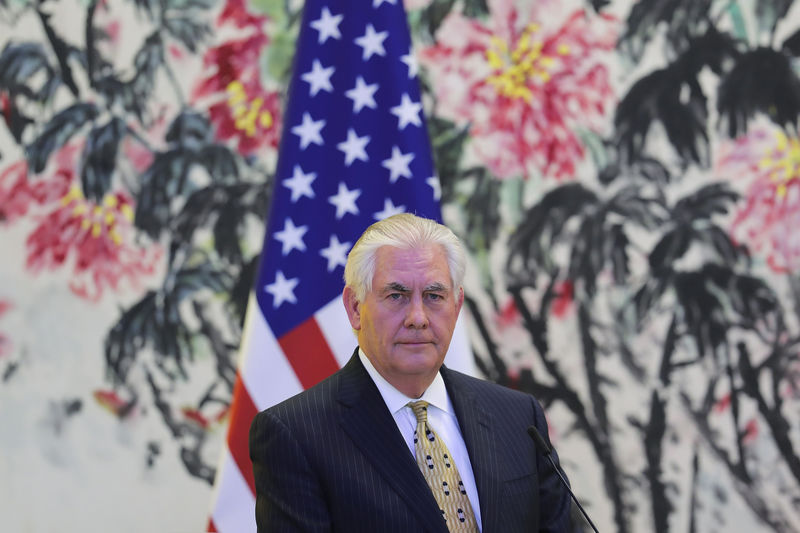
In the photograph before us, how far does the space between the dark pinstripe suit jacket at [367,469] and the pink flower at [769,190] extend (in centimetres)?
145

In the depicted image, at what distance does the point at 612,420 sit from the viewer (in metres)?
2.89

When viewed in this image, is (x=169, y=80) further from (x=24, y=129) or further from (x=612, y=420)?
(x=612, y=420)

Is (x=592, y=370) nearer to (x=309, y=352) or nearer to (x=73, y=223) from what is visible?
(x=309, y=352)

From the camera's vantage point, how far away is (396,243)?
5.49 ft

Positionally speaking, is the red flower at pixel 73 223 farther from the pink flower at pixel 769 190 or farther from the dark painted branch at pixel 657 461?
the pink flower at pixel 769 190

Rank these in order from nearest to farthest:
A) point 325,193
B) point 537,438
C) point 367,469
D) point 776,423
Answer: point 367,469
point 537,438
point 325,193
point 776,423

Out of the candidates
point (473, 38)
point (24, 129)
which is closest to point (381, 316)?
point (473, 38)

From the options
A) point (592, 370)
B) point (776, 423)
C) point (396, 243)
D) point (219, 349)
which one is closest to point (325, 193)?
point (219, 349)

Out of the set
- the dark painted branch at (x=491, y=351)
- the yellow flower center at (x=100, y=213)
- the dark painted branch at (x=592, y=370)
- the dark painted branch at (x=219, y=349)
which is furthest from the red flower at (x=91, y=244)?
the dark painted branch at (x=592, y=370)

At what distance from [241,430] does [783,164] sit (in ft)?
6.03

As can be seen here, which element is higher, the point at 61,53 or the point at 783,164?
the point at 61,53

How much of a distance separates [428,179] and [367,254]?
43.7 inches

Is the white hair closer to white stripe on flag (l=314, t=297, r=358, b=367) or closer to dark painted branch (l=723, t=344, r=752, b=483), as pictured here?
white stripe on flag (l=314, t=297, r=358, b=367)

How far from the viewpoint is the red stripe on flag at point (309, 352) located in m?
2.62
